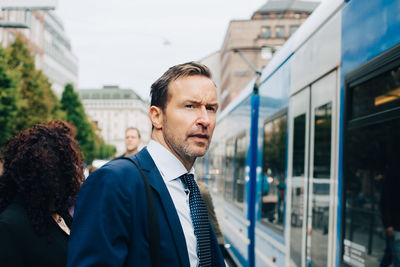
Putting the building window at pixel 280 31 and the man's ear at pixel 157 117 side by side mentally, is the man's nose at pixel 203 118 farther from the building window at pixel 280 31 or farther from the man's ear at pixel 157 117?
the building window at pixel 280 31

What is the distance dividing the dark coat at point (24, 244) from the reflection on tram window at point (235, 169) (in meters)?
5.60

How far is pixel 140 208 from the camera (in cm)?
160

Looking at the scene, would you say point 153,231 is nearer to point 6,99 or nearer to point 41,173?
point 41,173

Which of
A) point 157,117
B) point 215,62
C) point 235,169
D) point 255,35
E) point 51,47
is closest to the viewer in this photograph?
point 157,117

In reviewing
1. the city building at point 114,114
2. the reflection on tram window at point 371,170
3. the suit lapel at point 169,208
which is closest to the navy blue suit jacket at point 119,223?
the suit lapel at point 169,208

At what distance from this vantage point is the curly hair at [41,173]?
250 centimetres

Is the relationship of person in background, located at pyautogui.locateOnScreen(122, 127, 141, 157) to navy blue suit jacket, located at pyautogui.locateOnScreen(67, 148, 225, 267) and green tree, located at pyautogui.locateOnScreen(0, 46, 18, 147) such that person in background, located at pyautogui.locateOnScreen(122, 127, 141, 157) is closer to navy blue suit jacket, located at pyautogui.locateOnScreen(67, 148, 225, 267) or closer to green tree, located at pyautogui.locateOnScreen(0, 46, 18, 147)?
navy blue suit jacket, located at pyautogui.locateOnScreen(67, 148, 225, 267)

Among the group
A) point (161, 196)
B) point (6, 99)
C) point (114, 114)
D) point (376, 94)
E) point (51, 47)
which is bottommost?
point (161, 196)

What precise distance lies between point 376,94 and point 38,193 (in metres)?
2.09

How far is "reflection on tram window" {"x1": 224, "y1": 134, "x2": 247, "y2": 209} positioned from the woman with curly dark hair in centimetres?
533

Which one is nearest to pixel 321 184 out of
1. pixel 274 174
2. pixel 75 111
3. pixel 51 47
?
pixel 274 174

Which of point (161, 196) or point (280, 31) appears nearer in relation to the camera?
point (161, 196)

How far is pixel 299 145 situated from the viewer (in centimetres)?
462

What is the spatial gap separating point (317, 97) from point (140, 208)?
9.06 feet
